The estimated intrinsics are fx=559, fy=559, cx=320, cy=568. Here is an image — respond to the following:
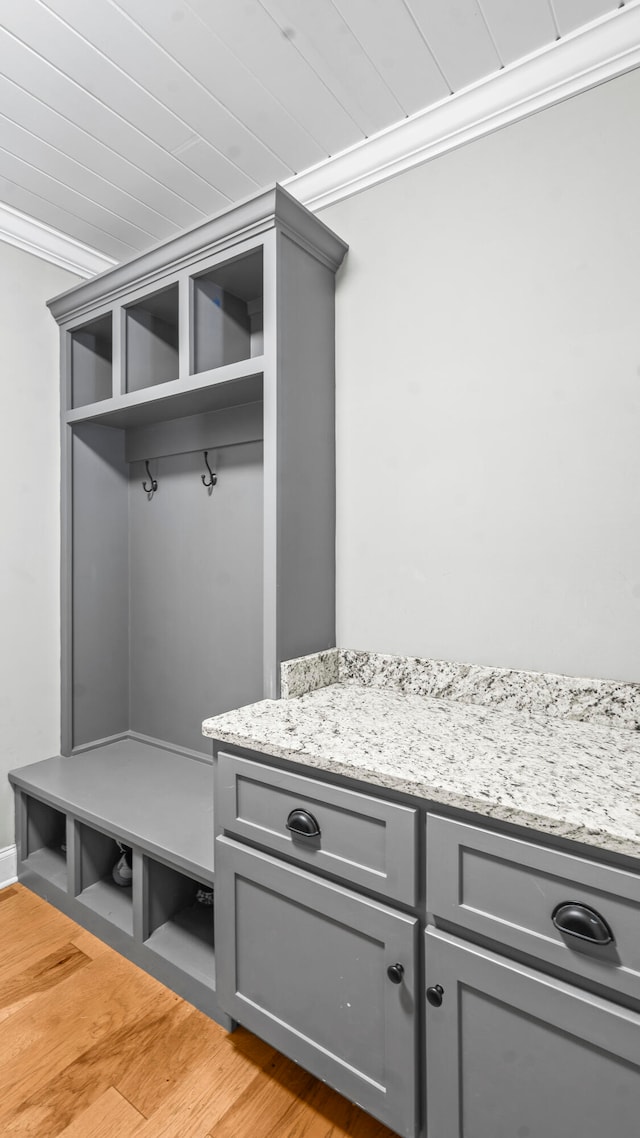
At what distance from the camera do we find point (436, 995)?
104cm

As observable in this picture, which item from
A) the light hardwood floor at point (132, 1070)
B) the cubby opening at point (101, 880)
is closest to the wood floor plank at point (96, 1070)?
the light hardwood floor at point (132, 1070)

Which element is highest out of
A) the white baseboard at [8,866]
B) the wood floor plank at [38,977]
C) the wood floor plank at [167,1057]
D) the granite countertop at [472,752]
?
the granite countertop at [472,752]

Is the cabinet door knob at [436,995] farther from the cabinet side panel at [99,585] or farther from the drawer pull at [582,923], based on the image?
the cabinet side panel at [99,585]

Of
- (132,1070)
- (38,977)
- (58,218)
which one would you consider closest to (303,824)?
(132,1070)

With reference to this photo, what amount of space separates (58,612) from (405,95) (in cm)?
217

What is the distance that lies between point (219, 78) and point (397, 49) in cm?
47

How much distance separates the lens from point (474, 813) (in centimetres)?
100

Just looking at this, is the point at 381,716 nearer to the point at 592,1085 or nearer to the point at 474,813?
the point at 474,813

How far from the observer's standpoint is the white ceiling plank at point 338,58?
1313mm

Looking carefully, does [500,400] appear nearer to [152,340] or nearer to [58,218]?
[152,340]

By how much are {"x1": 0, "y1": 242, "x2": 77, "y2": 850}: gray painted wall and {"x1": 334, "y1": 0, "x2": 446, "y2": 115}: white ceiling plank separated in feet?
4.97

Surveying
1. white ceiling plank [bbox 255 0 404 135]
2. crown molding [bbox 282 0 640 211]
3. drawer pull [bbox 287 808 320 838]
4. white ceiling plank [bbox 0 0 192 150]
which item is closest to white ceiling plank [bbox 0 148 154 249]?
white ceiling plank [bbox 0 0 192 150]

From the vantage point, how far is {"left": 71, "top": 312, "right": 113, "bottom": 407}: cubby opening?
229 cm

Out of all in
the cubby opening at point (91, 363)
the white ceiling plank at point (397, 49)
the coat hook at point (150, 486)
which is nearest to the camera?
the white ceiling plank at point (397, 49)
